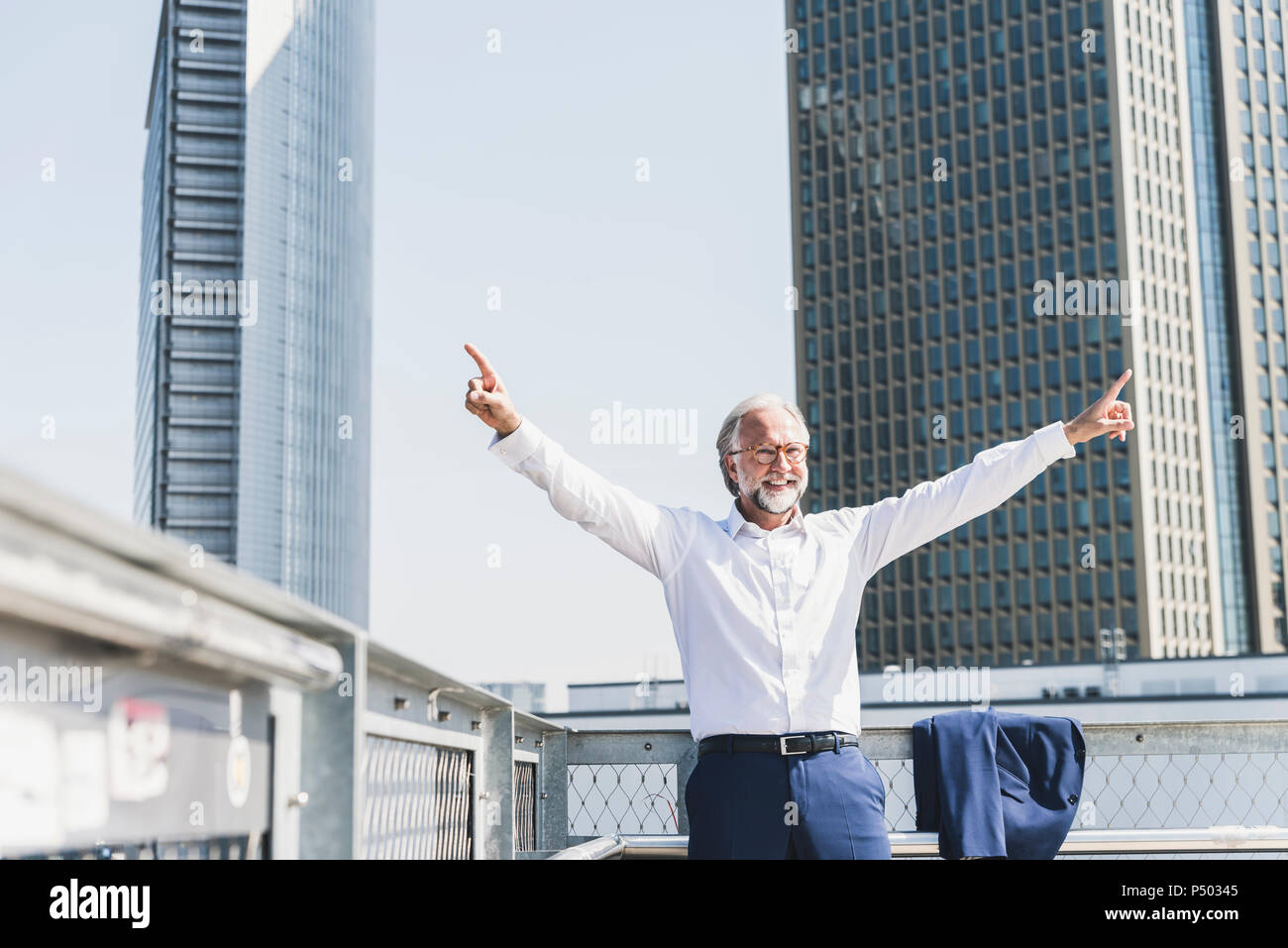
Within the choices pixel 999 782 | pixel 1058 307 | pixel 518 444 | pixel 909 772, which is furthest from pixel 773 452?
pixel 1058 307

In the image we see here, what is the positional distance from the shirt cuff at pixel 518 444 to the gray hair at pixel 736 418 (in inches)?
19.3

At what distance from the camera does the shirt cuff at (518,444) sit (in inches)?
126

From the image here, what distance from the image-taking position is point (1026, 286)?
69.5 meters

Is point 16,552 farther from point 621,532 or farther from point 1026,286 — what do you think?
point 1026,286

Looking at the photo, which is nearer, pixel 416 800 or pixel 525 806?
pixel 416 800

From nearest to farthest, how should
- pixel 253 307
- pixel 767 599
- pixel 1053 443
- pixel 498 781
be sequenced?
pixel 767 599
pixel 1053 443
pixel 498 781
pixel 253 307

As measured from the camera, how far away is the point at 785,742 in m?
3.05

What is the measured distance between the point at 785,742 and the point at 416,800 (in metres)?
0.76

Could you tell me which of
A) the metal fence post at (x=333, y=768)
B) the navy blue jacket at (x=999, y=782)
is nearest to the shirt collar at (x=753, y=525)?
the navy blue jacket at (x=999, y=782)

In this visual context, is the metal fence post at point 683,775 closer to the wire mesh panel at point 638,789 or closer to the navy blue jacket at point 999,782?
the wire mesh panel at point 638,789

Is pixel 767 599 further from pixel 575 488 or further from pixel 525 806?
pixel 525 806

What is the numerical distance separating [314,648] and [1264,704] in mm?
40870

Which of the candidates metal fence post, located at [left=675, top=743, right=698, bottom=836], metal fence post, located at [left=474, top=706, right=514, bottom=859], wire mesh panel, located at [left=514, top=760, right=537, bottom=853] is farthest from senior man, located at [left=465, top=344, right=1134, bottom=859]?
metal fence post, located at [left=675, top=743, right=698, bottom=836]

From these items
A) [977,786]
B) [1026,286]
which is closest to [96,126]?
[1026,286]
